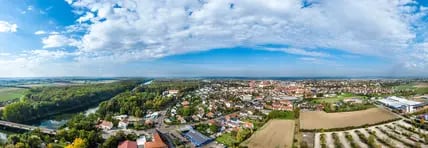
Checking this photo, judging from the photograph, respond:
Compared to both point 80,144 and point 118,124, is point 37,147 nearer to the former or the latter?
point 80,144

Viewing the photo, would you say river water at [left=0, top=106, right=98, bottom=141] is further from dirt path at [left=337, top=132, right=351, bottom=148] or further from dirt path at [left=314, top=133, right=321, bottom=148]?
dirt path at [left=337, top=132, right=351, bottom=148]

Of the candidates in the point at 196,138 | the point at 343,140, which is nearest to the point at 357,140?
the point at 343,140

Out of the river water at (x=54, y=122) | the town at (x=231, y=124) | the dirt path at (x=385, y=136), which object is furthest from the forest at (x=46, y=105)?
the dirt path at (x=385, y=136)

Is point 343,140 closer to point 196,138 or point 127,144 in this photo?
point 196,138

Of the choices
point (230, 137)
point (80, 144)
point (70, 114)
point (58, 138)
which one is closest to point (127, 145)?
point (80, 144)

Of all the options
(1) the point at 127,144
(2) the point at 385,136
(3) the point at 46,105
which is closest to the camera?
(1) the point at 127,144
